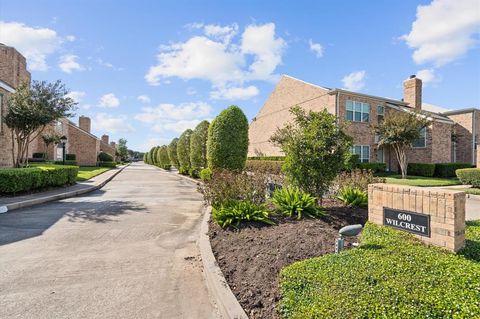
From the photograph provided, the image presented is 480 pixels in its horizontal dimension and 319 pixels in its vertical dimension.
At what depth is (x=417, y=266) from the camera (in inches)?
126

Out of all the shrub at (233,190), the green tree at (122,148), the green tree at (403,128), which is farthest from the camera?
the green tree at (122,148)

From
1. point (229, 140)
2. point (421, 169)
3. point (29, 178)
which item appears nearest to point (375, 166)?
point (421, 169)

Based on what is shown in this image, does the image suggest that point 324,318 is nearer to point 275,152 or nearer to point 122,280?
point 122,280

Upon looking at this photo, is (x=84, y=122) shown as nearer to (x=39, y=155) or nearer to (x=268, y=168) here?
(x=39, y=155)

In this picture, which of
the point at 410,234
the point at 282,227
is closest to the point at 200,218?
the point at 282,227

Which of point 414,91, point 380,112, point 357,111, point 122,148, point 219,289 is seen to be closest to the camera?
point 219,289

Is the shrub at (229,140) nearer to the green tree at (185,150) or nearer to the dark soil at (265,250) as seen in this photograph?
the dark soil at (265,250)

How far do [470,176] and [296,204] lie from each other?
1557 cm

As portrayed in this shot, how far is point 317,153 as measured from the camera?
6754 millimetres

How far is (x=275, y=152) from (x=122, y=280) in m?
26.3

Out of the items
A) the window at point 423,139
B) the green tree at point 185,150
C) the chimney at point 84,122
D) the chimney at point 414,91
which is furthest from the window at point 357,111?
the chimney at point 84,122

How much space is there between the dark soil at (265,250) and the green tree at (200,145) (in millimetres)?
14870

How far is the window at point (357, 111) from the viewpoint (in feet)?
76.0

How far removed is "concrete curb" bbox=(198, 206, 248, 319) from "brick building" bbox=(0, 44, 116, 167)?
15.3 metres
